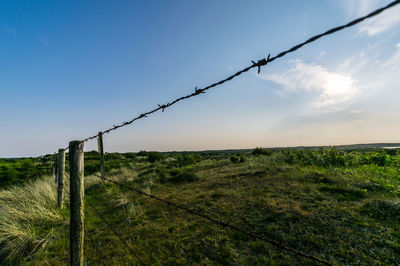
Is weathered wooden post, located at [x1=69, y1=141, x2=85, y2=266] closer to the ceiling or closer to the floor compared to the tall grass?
closer to the ceiling

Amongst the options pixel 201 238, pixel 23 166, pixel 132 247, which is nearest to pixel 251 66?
pixel 201 238

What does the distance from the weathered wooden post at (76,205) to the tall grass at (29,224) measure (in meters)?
2.10

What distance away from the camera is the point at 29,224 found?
13.1ft

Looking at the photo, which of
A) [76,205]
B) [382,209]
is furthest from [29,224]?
[382,209]

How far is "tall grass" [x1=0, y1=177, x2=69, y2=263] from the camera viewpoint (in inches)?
126

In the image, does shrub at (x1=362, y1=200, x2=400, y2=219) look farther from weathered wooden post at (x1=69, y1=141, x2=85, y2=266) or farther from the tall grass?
the tall grass

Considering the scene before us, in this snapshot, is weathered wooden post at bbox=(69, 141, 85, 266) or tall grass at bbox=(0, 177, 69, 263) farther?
tall grass at bbox=(0, 177, 69, 263)

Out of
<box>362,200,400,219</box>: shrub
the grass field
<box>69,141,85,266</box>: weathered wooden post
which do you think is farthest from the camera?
<box>362,200,400,219</box>: shrub

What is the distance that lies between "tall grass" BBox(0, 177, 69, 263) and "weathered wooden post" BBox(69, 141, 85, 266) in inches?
Result: 82.7

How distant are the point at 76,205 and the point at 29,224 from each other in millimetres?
3412

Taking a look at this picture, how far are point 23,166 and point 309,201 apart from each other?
15976 millimetres

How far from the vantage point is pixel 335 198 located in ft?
15.1

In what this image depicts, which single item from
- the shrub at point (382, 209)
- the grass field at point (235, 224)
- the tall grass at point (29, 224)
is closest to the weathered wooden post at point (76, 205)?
the grass field at point (235, 224)

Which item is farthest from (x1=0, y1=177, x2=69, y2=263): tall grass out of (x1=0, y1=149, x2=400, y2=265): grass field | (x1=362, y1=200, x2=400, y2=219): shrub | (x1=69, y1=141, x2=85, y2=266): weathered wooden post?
(x1=362, y1=200, x2=400, y2=219): shrub
